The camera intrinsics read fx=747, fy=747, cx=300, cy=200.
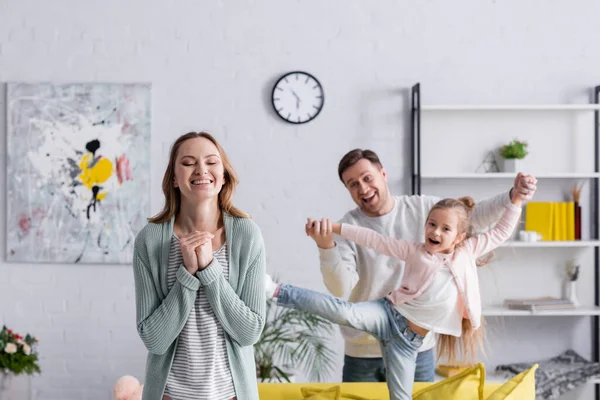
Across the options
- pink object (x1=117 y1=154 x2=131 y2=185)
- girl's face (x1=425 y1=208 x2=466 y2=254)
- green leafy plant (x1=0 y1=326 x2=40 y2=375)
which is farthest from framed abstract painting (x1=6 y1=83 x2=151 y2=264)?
girl's face (x1=425 y1=208 x2=466 y2=254)

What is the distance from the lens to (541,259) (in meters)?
4.05

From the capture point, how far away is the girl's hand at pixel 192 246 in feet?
5.32

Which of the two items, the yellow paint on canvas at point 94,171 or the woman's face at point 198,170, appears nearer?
the woman's face at point 198,170

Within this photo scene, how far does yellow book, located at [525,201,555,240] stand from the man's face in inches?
65.6

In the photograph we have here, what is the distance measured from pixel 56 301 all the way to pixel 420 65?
235 cm

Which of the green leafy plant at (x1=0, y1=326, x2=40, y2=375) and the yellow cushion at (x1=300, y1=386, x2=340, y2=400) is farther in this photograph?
the green leafy plant at (x1=0, y1=326, x2=40, y2=375)

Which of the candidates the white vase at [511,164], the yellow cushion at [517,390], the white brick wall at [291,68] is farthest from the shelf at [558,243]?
the yellow cushion at [517,390]

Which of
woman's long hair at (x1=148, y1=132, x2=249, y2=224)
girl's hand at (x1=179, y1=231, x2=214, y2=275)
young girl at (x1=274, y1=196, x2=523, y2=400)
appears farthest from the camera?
young girl at (x1=274, y1=196, x2=523, y2=400)

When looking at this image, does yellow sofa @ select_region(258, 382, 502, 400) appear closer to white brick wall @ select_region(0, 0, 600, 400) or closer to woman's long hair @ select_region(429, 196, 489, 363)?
woman's long hair @ select_region(429, 196, 489, 363)

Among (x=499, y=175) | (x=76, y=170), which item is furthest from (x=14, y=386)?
(x=499, y=175)

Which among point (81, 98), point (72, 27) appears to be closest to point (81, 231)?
point (81, 98)

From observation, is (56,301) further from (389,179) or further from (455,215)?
(455,215)

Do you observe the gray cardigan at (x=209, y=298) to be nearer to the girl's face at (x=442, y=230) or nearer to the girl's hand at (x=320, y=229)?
the girl's hand at (x=320, y=229)

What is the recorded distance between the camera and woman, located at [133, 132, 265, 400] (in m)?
1.64
